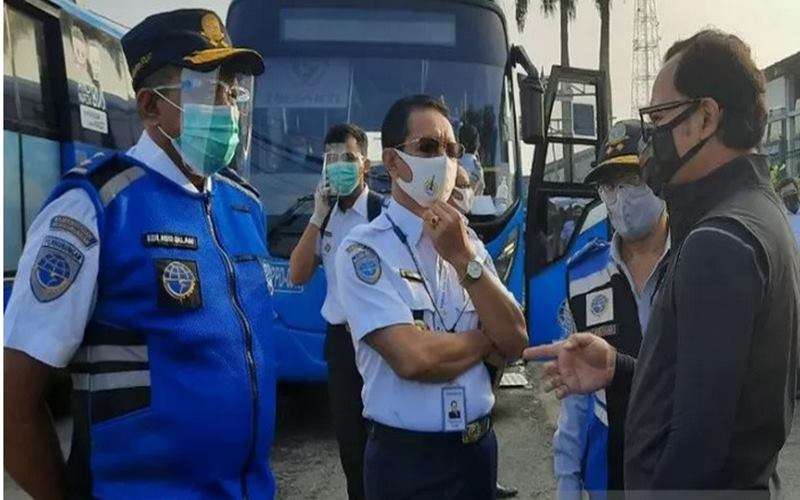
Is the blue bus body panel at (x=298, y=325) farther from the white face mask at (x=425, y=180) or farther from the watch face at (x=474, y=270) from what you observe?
the watch face at (x=474, y=270)

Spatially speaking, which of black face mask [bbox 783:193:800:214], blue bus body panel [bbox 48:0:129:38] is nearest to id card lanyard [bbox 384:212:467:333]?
blue bus body panel [bbox 48:0:129:38]

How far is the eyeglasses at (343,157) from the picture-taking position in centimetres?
420

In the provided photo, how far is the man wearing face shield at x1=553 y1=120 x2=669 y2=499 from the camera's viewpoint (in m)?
2.49

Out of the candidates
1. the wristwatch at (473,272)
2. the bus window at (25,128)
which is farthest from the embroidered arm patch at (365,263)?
the bus window at (25,128)

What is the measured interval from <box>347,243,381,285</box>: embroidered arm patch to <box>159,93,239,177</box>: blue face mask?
1.44ft

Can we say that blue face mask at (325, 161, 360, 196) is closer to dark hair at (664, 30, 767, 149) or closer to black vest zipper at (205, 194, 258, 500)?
black vest zipper at (205, 194, 258, 500)

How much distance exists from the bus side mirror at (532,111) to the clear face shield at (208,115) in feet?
12.5

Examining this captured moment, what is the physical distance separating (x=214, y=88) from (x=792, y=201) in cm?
807

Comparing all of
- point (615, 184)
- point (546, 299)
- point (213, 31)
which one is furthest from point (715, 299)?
point (546, 299)

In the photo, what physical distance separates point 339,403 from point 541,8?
2627 centimetres

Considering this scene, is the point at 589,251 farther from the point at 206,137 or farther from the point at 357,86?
the point at 357,86

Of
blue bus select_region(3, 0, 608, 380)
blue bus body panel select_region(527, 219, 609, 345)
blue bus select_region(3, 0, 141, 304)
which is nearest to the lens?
blue bus body panel select_region(527, 219, 609, 345)

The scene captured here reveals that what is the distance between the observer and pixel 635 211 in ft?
9.02

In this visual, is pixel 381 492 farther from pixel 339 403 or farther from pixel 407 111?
pixel 339 403
